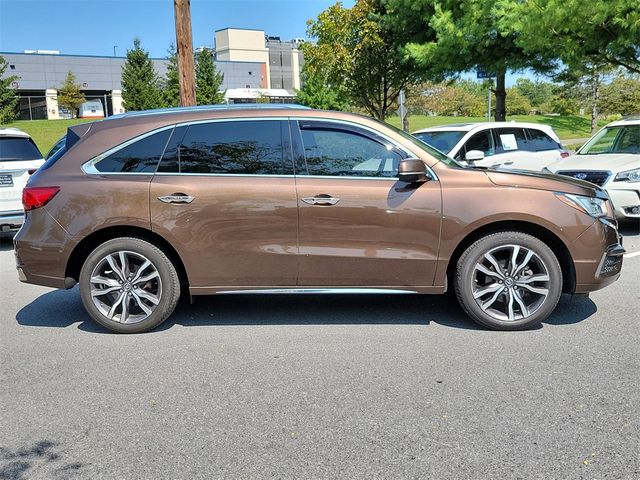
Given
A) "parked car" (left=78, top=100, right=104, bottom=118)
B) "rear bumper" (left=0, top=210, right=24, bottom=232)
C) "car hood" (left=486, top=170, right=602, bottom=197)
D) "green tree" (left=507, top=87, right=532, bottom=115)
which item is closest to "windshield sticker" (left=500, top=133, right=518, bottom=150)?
"car hood" (left=486, top=170, right=602, bottom=197)

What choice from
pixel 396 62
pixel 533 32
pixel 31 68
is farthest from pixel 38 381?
pixel 31 68

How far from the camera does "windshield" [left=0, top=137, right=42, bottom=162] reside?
9.22 meters

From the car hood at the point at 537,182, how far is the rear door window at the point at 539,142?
6.68 metres

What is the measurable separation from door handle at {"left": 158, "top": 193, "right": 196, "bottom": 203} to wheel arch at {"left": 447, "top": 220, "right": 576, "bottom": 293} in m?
2.15

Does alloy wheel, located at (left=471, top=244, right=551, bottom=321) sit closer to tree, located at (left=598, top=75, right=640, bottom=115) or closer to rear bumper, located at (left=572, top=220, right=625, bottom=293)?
rear bumper, located at (left=572, top=220, right=625, bottom=293)

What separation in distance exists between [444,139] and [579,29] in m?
7.23

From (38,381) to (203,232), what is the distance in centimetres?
160

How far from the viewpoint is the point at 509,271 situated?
15.9ft

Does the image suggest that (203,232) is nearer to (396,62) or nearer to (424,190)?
(424,190)

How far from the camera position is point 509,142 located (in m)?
11.0

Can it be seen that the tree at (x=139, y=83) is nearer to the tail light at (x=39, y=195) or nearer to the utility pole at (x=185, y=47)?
the utility pole at (x=185, y=47)

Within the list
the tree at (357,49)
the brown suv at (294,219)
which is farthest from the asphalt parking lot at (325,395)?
the tree at (357,49)

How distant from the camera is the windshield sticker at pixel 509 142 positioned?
11.0m

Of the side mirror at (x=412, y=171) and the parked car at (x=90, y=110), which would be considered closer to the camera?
the side mirror at (x=412, y=171)
